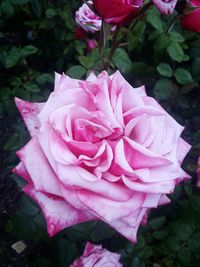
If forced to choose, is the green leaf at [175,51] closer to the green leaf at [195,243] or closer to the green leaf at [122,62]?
the green leaf at [122,62]

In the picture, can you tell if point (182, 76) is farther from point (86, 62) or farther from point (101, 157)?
point (101, 157)

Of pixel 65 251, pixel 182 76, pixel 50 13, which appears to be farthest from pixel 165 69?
pixel 65 251

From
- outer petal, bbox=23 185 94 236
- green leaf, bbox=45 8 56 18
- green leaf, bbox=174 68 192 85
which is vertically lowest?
green leaf, bbox=174 68 192 85

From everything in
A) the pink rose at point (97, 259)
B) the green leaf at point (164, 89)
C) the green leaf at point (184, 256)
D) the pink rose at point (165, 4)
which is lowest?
the green leaf at point (184, 256)

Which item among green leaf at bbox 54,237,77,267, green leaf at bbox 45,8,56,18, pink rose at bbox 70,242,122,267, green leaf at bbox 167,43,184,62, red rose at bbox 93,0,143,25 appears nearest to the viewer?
red rose at bbox 93,0,143,25

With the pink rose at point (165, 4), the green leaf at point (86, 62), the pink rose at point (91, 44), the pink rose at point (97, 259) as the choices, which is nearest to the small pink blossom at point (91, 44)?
the pink rose at point (91, 44)

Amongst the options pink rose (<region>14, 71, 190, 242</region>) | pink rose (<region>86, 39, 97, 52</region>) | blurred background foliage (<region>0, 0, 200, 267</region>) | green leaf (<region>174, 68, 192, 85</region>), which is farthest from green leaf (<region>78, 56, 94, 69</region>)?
pink rose (<region>14, 71, 190, 242</region>)

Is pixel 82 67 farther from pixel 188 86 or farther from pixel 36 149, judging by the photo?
pixel 36 149

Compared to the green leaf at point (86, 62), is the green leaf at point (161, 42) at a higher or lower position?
lower

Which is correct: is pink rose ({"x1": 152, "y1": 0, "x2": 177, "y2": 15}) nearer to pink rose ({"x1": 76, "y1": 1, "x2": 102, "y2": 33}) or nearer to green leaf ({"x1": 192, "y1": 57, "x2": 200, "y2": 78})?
pink rose ({"x1": 76, "y1": 1, "x2": 102, "y2": 33})
